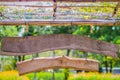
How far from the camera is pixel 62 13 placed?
3871 millimetres

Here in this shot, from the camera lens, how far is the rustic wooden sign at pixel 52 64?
2.88 m

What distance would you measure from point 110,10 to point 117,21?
17 centimetres

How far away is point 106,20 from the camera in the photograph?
3850 millimetres

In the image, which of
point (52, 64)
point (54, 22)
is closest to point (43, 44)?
point (52, 64)

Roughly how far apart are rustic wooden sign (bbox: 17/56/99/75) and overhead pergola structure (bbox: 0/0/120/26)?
2.56ft

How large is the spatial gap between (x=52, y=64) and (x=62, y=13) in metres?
1.17

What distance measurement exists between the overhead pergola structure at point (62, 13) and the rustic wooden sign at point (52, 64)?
78cm

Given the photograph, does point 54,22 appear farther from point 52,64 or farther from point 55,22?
point 52,64

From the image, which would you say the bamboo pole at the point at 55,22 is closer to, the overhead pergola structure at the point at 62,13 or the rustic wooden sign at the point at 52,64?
the overhead pergola structure at the point at 62,13

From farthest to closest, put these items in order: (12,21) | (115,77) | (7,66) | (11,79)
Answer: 1. (7,66)
2. (115,77)
3. (11,79)
4. (12,21)

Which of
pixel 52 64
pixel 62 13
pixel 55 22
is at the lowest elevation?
pixel 52 64

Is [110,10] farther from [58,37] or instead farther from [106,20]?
[58,37]

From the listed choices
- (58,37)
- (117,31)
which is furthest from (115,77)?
(117,31)

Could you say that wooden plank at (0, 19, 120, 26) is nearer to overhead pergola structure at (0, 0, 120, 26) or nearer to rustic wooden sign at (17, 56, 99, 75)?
overhead pergola structure at (0, 0, 120, 26)
